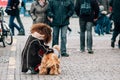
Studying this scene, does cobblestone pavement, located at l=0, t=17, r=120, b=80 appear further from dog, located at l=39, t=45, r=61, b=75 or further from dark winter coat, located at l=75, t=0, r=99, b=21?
dark winter coat, located at l=75, t=0, r=99, b=21

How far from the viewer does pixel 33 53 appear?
1188cm

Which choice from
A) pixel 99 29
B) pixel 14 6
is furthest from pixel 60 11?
pixel 99 29

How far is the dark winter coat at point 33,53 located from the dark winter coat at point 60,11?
3.11 metres

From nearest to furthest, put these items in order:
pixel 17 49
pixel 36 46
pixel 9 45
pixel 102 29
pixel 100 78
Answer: pixel 100 78 < pixel 36 46 < pixel 17 49 < pixel 9 45 < pixel 102 29

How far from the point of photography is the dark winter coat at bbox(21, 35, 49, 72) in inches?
466

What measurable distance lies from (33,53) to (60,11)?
3.34 m

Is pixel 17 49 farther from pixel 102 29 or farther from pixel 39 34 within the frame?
pixel 102 29

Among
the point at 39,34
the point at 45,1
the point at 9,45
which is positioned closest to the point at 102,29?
the point at 9,45

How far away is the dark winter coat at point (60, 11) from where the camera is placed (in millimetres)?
14992

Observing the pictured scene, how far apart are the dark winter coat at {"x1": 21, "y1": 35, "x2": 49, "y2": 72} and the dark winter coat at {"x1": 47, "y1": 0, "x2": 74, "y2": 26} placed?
10.2ft

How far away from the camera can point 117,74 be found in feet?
38.5

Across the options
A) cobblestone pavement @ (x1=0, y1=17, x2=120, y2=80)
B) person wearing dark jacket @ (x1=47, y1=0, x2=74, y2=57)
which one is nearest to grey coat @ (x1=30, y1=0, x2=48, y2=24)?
person wearing dark jacket @ (x1=47, y1=0, x2=74, y2=57)

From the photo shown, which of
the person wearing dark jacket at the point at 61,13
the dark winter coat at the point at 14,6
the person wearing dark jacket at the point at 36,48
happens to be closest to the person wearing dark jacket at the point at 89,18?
the person wearing dark jacket at the point at 61,13

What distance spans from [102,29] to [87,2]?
8.59 m
